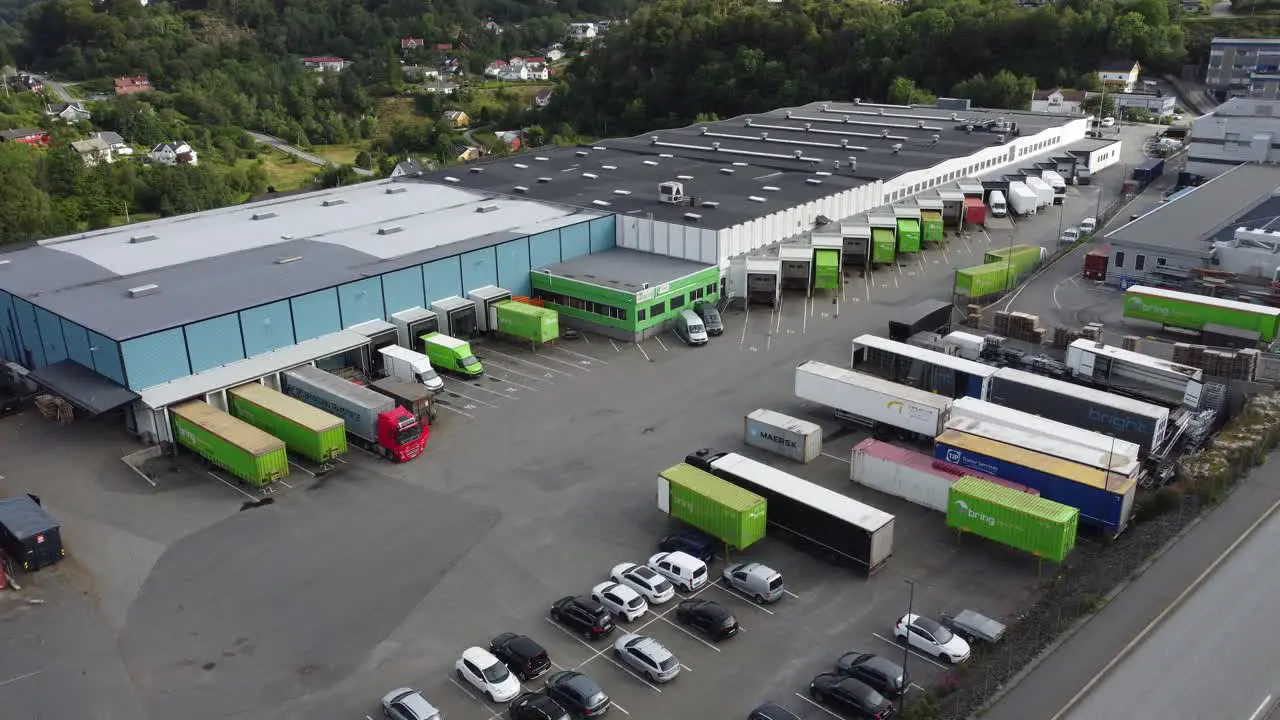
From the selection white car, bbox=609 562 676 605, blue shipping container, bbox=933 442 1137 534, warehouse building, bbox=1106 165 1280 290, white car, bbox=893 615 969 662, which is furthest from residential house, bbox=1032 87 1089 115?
white car, bbox=609 562 676 605

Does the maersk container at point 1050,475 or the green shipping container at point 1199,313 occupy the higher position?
the green shipping container at point 1199,313

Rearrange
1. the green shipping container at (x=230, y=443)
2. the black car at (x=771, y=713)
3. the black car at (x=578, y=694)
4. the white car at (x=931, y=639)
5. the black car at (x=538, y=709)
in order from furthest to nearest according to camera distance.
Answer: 1. the green shipping container at (x=230, y=443)
2. the white car at (x=931, y=639)
3. the black car at (x=578, y=694)
4. the black car at (x=538, y=709)
5. the black car at (x=771, y=713)

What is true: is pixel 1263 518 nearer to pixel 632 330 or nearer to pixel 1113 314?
pixel 1113 314

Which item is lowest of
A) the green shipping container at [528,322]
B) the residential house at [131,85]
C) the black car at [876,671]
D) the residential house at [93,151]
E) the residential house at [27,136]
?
the black car at [876,671]

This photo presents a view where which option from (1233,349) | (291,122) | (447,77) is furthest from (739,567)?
(447,77)

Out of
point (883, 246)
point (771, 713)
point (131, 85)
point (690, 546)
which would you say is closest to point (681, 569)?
point (690, 546)

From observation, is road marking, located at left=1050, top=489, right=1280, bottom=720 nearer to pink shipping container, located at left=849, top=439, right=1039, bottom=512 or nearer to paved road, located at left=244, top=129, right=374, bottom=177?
pink shipping container, located at left=849, top=439, right=1039, bottom=512

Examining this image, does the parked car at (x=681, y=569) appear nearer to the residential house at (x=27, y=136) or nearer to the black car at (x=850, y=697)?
the black car at (x=850, y=697)

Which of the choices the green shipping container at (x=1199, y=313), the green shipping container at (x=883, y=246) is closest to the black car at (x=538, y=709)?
the green shipping container at (x=1199, y=313)
